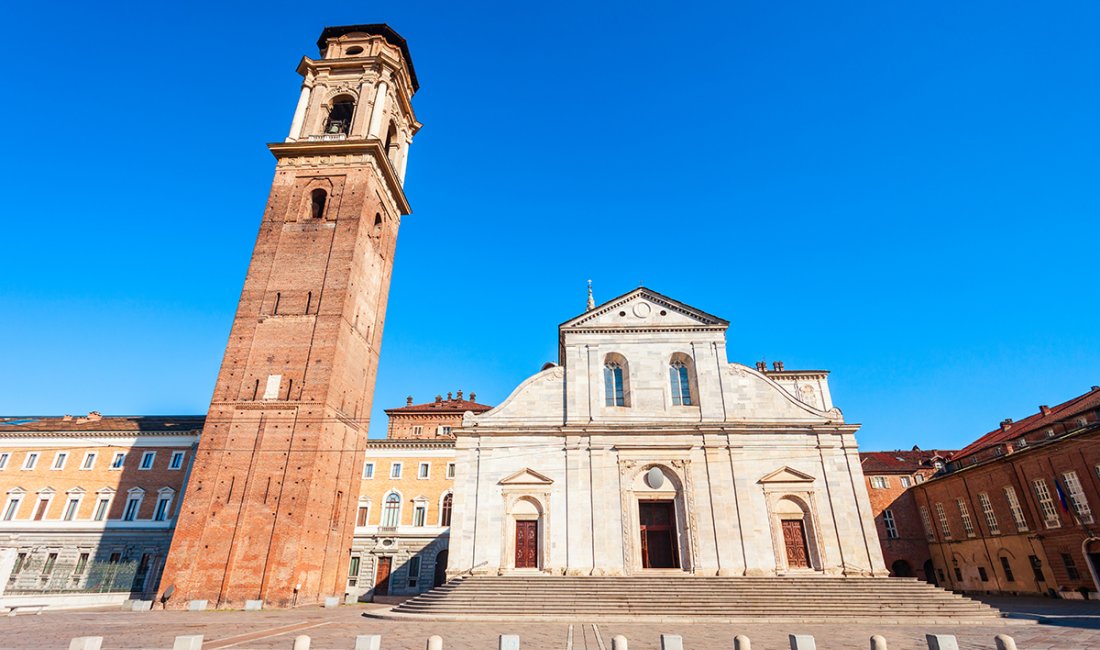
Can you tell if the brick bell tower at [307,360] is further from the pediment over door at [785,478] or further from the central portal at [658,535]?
the pediment over door at [785,478]

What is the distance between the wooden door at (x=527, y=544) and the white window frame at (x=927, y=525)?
3005cm

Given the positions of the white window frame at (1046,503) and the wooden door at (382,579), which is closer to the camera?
the white window frame at (1046,503)

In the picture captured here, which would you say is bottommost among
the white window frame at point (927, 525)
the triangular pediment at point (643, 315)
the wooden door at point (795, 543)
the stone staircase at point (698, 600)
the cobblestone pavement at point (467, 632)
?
the cobblestone pavement at point (467, 632)

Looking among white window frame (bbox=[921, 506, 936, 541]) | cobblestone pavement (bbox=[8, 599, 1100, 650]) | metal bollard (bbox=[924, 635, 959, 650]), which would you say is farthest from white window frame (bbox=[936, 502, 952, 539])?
metal bollard (bbox=[924, 635, 959, 650])

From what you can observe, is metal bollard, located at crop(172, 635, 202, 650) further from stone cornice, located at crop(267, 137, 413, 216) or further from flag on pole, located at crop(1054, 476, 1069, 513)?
flag on pole, located at crop(1054, 476, 1069, 513)

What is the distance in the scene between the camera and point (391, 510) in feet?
120

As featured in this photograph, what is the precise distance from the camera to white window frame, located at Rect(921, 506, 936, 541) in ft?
121

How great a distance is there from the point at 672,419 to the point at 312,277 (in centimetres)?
2006

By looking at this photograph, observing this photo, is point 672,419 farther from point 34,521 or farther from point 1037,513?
point 34,521

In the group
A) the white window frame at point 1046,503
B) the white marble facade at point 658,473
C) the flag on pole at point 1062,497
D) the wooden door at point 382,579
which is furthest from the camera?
the wooden door at point 382,579

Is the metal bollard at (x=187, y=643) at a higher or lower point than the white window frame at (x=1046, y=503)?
lower

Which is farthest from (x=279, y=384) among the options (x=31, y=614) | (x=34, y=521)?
(x=34, y=521)

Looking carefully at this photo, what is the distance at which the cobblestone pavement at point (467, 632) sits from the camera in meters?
12.4

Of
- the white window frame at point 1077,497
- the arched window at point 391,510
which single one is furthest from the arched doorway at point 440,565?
the white window frame at point 1077,497
